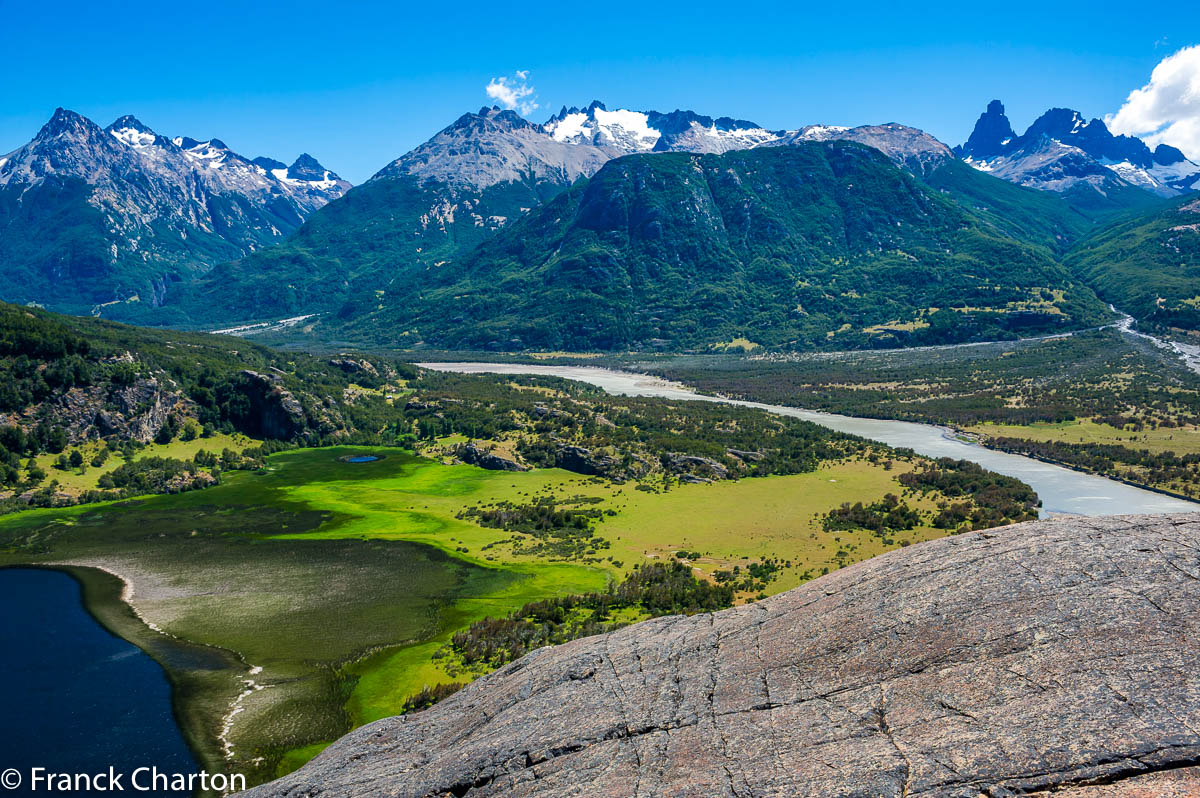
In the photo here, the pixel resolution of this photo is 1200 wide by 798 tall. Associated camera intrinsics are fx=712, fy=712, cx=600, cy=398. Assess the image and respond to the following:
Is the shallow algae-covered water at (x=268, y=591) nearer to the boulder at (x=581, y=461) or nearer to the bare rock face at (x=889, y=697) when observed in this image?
the bare rock face at (x=889, y=697)

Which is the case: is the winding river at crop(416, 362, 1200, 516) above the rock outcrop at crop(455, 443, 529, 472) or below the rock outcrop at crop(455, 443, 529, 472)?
below

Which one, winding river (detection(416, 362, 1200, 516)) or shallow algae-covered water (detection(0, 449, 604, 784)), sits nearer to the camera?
shallow algae-covered water (detection(0, 449, 604, 784))

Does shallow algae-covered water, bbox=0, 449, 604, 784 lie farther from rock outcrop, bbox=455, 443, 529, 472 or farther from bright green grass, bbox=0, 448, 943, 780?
rock outcrop, bbox=455, 443, 529, 472

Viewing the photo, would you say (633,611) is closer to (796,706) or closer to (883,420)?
(796,706)

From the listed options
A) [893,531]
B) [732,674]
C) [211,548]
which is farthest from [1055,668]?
[211,548]

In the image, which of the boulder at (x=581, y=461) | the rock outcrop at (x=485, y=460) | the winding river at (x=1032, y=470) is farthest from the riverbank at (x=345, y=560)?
the winding river at (x=1032, y=470)

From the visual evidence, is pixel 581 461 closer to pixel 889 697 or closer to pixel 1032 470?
pixel 1032 470

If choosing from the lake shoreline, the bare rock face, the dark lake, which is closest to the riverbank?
the lake shoreline
